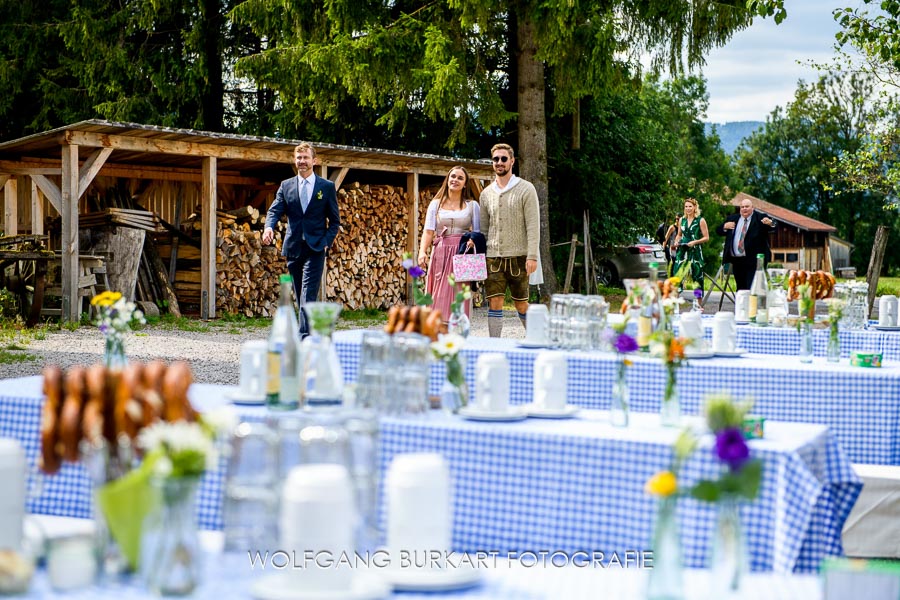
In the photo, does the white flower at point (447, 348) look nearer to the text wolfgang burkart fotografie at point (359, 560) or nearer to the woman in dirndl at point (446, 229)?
the text wolfgang burkart fotografie at point (359, 560)

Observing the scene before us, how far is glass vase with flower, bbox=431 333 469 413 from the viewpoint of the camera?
357cm

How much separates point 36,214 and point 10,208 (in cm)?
50

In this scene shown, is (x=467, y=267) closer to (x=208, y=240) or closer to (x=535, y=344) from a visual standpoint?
(x=535, y=344)

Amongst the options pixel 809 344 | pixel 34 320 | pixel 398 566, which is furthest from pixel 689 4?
pixel 398 566

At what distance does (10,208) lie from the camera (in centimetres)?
1638

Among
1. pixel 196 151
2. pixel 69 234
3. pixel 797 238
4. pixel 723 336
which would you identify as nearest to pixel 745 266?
pixel 196 151

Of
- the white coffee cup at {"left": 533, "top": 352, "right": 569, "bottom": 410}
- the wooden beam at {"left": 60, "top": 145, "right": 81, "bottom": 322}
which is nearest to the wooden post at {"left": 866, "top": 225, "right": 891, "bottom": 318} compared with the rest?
the wooden beam at {"left": 60, "top": 145, "right": 81, "bottom": 322}

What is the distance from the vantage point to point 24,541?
7.30ft

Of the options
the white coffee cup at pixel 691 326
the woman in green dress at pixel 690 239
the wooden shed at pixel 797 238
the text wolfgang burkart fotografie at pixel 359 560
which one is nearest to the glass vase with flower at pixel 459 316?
the white coffee cup at pixel 691 326

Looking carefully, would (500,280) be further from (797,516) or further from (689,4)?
(689,4)

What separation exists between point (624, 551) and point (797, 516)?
1.66ft

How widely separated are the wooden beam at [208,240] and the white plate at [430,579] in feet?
45.1

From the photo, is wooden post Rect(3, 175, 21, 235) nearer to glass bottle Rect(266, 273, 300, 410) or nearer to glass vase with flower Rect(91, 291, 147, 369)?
glass vase with flower Rect(91, 291, 147, 369)

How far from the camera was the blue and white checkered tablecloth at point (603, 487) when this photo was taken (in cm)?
297
